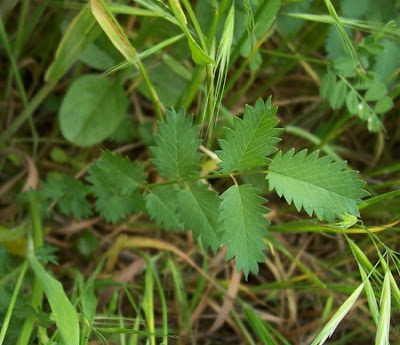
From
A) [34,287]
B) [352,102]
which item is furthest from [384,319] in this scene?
[34,287]

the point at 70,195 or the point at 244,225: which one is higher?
the point at 244,225

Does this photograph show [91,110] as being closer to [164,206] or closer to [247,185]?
[164,206]

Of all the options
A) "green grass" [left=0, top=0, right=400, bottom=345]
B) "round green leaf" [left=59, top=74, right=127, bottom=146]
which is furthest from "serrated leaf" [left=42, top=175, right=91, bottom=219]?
"round green leaf" [left=59, top=74, right=127, bottom=146]

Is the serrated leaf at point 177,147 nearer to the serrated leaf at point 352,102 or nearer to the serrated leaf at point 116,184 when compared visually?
the serrated leaf at point 116,184

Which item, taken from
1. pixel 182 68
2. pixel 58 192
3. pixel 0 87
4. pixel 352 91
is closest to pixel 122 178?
pixel 58 192

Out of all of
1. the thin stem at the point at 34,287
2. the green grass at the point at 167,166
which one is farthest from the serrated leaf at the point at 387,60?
the thin stem at the point at 34,287

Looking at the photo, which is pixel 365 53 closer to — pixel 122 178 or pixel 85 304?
pixel 122 178
